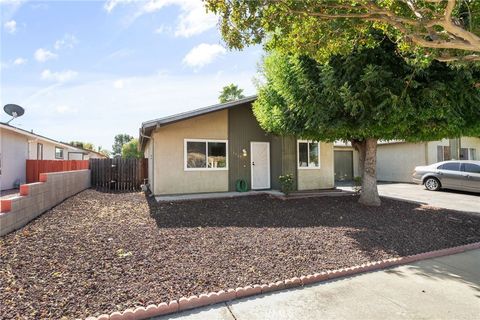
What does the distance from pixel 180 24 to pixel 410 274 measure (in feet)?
25.9

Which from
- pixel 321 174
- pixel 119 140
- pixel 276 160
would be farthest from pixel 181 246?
pixel 119 140

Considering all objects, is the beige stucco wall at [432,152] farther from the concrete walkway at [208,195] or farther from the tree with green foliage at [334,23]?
the tree with green foliage at [334,23]

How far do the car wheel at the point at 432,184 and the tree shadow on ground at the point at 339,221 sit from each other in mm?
5346

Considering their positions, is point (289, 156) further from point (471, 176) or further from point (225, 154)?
point (471, 176)

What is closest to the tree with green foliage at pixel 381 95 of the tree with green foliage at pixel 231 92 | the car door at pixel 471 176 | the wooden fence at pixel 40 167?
the car door at pixel 471 176

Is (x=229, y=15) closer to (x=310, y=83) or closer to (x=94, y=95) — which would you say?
(x=310, y=83)

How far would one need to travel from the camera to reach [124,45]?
27.2ft

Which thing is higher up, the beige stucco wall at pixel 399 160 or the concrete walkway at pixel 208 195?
the beige stucco wall at pixel 399 160

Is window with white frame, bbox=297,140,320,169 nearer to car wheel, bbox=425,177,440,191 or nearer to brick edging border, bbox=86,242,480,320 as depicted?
car wheel, bbox=425,177,440,191

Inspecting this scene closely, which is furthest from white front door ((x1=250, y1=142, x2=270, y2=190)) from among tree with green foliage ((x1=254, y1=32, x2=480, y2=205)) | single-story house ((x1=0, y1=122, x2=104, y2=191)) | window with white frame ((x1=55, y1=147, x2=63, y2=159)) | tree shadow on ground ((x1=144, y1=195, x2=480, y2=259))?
window with white frame ((x1=55, y1=147, x2=63, y2=159))

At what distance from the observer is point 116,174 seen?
1389cm

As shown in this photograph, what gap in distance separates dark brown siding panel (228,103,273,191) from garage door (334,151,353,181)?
898 centimetres

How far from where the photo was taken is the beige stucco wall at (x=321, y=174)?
12.2 m

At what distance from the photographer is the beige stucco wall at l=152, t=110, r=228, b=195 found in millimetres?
10242
